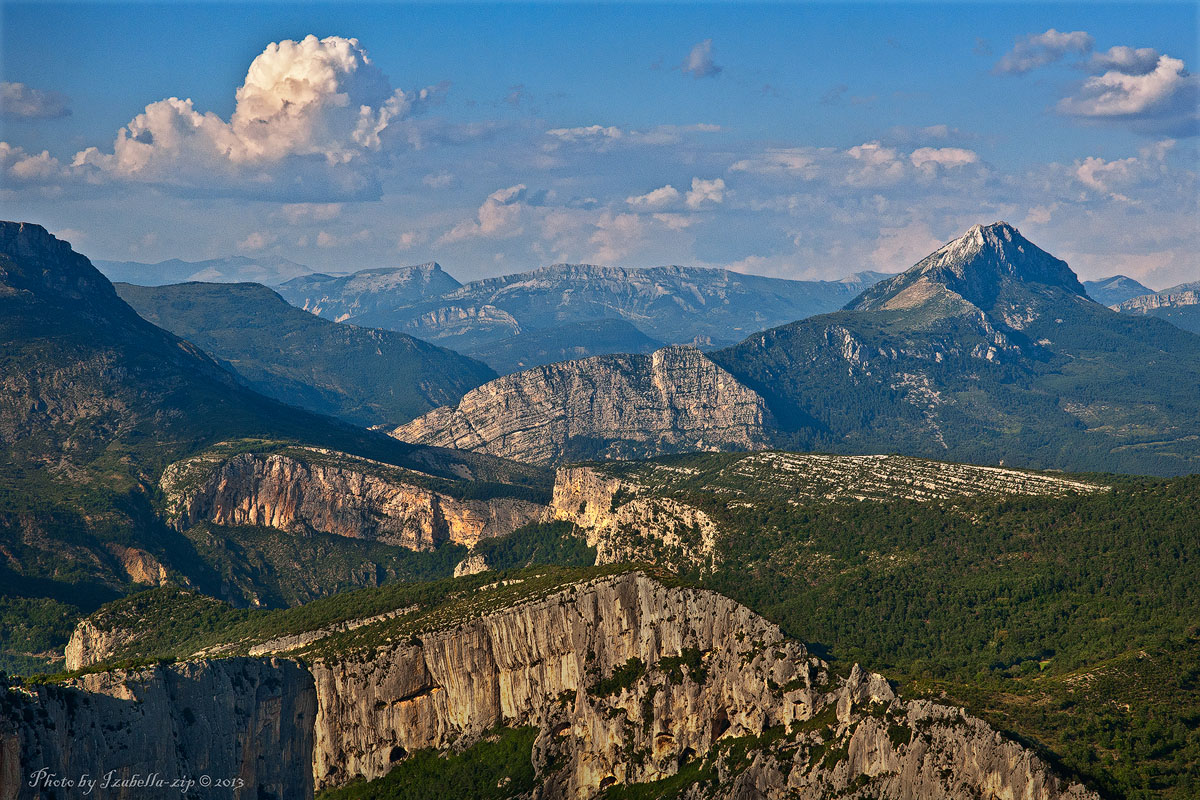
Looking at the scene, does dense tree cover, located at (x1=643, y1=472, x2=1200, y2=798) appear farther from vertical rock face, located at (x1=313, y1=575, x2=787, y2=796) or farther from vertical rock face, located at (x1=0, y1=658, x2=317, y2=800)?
vertical rock face, located at (x1=0, y1=658, x2=317, y2=800)

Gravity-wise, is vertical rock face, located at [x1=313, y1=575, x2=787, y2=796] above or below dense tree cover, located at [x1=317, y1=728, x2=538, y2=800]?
above

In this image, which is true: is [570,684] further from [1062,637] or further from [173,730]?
[1062,637]

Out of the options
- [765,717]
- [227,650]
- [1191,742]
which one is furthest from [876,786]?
[227,650]

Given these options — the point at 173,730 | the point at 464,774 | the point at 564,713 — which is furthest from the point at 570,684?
the point at 173,730

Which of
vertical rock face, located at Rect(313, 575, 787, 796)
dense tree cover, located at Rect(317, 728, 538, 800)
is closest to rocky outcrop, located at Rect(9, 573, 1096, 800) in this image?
vertical rock face, located at Rect(313, 575, 787, 796)

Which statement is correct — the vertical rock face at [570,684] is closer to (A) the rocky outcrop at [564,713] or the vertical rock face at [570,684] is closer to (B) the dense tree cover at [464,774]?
(A) the rocky outcrop at [564,713]

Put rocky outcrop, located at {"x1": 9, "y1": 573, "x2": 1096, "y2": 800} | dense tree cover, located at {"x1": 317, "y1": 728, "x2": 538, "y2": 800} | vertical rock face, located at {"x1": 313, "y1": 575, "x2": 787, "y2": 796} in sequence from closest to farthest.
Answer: rocky outcrop, located at {"x1": 9, "y1": 573, "x2": 1096, "y2": 800} → vertical rock face, located at {"x1": 313, "y1": 575, "x2": 787, "y2": 796} → dense tree cover, located at {"x1": 317, "y1": 728, "x2": 538, "y2": 800}
